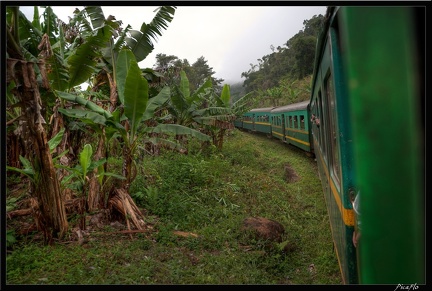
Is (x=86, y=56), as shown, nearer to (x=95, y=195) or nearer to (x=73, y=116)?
(x=73, y=116)

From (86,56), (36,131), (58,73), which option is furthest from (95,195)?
(86,56)

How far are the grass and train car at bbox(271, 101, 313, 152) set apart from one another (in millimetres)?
2981

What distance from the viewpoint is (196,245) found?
4.35 m

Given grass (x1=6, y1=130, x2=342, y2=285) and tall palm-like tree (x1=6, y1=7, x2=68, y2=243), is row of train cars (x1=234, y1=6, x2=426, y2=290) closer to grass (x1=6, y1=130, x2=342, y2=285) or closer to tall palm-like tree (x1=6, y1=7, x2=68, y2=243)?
grass (x1=6, y1=130, x2=342, y2=285)

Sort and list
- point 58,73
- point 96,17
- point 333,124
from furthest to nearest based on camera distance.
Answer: point 96,17
point 58,73
point 333,124

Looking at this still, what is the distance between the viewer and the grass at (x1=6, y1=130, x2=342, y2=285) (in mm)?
3408

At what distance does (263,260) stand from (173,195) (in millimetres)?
2462

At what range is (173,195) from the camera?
19.6 feet

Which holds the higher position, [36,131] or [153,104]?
[153,104]

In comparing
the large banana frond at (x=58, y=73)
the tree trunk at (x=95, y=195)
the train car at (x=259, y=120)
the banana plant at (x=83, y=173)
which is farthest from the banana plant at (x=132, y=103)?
the train car at (x=259, y=120)

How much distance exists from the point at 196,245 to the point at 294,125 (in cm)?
812

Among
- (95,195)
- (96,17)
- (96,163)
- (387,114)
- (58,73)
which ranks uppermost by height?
(96,17)

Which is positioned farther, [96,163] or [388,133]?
[96,163]

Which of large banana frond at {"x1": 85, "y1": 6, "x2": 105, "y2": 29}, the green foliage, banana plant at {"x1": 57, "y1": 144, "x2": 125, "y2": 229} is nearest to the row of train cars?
banana plant at {"x1": 57, "y1": 144, "x2": 125, "y2": 229}
